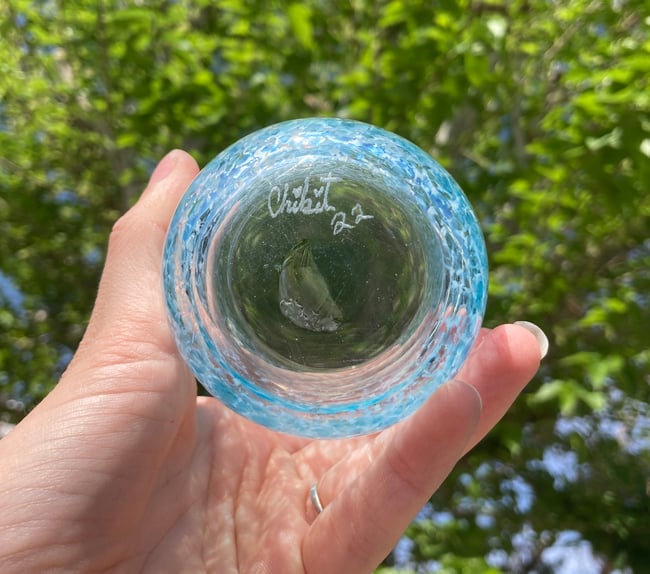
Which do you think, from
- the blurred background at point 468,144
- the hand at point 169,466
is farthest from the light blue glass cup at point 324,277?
the blurred background at point 468,144

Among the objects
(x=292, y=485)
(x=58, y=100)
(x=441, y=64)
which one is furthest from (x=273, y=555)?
(x=58, y=100)
